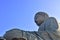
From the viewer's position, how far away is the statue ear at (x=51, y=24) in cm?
1087

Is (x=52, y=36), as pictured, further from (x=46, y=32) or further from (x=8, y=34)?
(x=8, y=34)

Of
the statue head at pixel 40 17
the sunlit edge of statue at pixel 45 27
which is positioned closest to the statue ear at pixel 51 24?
the sunlit edge of statue at pixel 45 27

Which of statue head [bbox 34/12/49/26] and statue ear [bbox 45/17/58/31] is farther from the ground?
statue head [bbox 34/12/49/26]

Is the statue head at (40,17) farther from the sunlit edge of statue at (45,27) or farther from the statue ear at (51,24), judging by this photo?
the statue ear at (51,24)

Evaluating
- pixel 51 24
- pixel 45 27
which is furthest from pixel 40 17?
pixel 51 24

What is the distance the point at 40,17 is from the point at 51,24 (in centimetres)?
87

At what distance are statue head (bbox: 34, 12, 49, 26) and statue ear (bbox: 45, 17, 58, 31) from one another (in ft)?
1.44

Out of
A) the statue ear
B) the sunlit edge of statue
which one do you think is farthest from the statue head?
the statue ear

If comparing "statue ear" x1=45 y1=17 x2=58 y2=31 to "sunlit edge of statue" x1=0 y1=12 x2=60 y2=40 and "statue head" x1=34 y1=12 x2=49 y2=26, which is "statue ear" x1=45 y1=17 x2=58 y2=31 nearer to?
"sunlit edge of statue" x1=0 y1=12 x2=60 y2=40

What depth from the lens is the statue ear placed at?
1087 centimetres

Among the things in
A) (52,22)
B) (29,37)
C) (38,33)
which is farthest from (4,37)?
(52,22)

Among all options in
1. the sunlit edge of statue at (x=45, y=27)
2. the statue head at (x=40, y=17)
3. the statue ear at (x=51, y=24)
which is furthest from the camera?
the statue head at (x=40, y=17)

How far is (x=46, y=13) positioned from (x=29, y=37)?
7.50 ft

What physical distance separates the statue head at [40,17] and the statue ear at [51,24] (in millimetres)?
440
